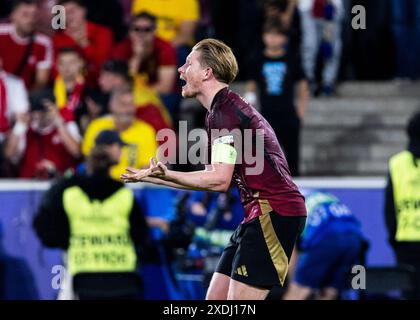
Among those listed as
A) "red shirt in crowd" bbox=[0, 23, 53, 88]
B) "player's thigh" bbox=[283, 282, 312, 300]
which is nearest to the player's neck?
"player's thigh" bbox=[283, 282, 312, 300]

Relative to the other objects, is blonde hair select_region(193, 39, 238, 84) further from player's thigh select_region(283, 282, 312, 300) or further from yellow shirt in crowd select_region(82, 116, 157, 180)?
yellow shirt in crowd select_region(82, 116, 157, 180)

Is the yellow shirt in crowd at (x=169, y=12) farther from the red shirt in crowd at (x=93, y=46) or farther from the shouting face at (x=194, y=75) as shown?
the shouting face at (x=194, y=75)

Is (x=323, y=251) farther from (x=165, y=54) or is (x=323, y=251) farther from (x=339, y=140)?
(x=165, y=54)

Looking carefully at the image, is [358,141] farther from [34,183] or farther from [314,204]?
[34,183]

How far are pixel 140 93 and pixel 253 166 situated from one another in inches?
198

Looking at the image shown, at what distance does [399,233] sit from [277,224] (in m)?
3.31

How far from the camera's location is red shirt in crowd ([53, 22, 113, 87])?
11820 mm

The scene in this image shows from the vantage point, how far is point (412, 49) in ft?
42.6

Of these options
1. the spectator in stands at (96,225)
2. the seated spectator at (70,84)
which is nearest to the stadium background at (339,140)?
the spectator in stands at (96,225)

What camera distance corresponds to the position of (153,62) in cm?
1180

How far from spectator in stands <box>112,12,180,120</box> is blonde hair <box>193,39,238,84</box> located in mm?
4898

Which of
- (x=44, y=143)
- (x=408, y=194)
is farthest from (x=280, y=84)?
(x=44, y=143)
